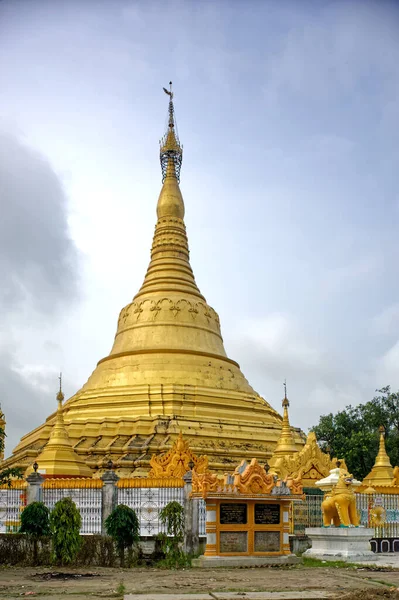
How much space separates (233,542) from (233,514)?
0.63 metres

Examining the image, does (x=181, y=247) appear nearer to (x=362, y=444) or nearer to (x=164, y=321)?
(x=164, y=321)

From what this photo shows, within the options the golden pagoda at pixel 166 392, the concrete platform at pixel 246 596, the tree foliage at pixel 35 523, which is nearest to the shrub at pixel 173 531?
the tree foliage at pixel 35 523

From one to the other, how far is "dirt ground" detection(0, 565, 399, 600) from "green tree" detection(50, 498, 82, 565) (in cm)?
60

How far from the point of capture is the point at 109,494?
19406 mm

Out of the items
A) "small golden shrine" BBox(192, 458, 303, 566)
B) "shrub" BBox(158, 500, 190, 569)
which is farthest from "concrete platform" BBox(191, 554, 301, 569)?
"shrub" BBox(158, 500, 190, 569)

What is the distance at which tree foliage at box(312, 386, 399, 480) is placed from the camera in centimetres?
4212

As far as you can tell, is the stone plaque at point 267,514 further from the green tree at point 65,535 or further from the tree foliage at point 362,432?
the tree foliage at point 362,432

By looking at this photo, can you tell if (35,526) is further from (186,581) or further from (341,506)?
(341,506)

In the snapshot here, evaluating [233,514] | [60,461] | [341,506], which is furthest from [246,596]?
[60,461]

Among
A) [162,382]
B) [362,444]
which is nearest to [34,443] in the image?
[162,382]

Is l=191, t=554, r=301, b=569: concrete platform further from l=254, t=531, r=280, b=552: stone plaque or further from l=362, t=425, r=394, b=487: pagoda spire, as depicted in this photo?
l=362, t=425, r=394, b=487: pagoda spire

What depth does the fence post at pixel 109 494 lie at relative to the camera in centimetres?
1931

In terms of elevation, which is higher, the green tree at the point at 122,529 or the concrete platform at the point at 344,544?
the green tree at the point at 122,529

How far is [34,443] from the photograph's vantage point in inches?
1475
